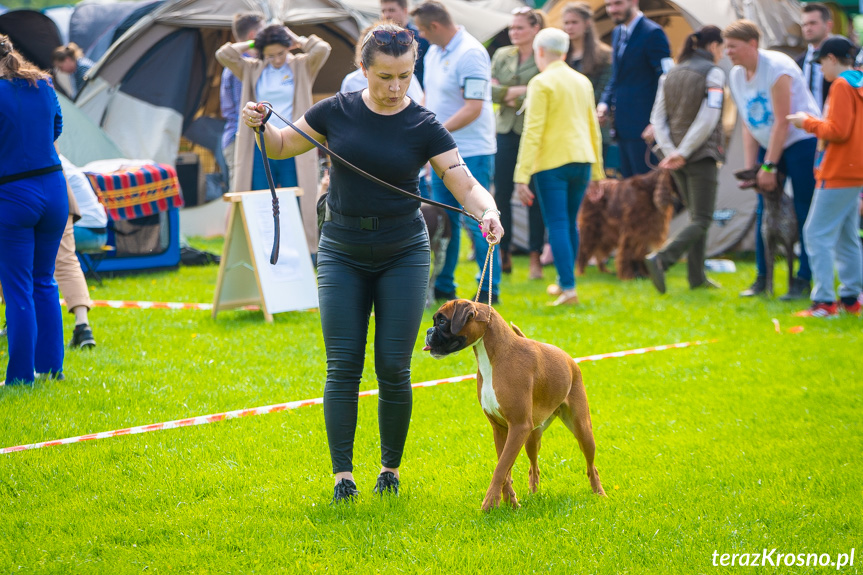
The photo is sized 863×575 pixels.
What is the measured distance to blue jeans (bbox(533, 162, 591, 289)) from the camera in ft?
25.4

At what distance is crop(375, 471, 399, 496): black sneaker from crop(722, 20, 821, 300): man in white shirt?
5479 mm

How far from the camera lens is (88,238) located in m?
7.61

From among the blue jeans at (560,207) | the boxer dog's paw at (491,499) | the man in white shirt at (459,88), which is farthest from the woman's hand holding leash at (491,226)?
the blue jeans at (560,207)

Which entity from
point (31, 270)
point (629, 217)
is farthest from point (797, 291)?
point (31, 270)

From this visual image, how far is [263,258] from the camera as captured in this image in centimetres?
713

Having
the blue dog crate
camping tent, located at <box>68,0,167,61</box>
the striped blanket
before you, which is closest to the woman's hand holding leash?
the striped blanket

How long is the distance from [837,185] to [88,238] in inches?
245

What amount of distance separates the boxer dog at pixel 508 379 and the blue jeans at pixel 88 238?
16.9 ft

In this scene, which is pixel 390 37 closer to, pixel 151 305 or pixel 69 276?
pixel 69 276

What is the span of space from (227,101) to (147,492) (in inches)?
250

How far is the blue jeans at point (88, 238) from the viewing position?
7.55 metres

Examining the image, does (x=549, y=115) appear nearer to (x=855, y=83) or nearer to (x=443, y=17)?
(x=443, y=17)

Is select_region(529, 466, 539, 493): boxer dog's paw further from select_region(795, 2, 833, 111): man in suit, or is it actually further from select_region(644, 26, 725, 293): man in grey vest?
select_region(795, 2, 833, 111): man in suit

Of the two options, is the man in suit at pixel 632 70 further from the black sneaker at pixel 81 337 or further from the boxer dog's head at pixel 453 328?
the boxer dog's head at pixel 453 328
